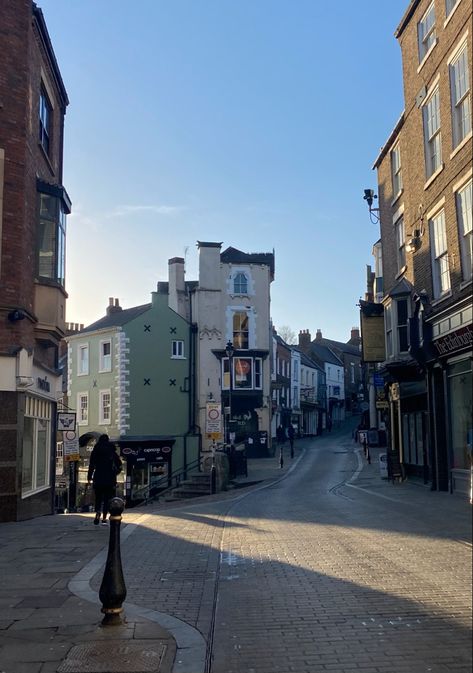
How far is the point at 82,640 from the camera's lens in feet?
18.9

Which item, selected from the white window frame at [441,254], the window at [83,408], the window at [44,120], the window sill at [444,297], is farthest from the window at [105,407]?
the white window frame at [441,254]

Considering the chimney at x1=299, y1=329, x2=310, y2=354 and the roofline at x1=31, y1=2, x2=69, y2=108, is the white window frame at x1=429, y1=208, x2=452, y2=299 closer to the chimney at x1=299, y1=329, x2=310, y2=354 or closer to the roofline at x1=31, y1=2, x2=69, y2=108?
the roofline at x1=31, y1=2, x2=69, y2=108

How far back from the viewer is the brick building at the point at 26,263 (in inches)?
567

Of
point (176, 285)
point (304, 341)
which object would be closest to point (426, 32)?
point (176, 285)

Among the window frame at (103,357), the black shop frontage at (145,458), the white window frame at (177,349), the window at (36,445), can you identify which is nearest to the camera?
the window at (36,445)

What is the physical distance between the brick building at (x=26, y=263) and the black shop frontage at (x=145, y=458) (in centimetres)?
2165

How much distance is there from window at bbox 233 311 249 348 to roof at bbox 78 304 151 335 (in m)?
5.83

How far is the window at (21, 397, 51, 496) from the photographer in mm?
15720

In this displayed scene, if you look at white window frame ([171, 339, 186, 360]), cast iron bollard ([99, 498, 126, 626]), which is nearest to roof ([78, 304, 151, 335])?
white window frame ([171, 339, 186, 360])

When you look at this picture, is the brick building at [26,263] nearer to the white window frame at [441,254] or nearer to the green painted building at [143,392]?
the white window frame at [441,254]

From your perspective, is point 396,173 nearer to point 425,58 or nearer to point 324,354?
point 425,58

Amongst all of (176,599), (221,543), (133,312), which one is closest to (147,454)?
(133,312)

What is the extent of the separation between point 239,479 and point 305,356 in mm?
48220

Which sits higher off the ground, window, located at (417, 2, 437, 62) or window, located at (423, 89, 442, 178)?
window, located at (417, 2, 437, 62)
